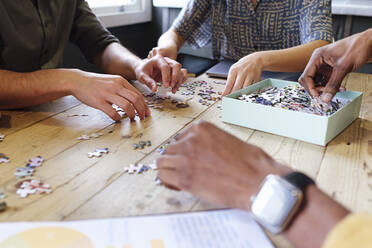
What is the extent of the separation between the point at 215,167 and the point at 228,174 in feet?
0.11

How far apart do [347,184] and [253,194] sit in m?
0.36

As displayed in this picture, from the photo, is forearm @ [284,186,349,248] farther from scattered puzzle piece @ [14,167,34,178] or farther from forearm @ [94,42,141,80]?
forearm @ [94,42,141,80]

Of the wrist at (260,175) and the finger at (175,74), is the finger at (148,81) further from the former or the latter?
the wrist at (260,175)

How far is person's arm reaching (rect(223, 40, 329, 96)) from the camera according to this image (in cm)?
159

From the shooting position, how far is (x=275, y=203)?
688 millimetres

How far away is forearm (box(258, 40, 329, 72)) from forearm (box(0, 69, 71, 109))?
101 cm

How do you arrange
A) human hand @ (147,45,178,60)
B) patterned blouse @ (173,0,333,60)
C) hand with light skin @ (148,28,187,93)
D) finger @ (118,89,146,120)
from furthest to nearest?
patterned blouse @ (173,0,333,60)
human hand @ (147,45,178,60)
hand with light skin @ (148,28,187,93)
finger @ (118,89,146,120)

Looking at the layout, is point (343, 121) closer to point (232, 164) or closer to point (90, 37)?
point (232, 164)

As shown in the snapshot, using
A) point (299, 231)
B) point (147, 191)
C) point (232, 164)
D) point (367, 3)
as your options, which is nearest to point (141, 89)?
point (147, 191)

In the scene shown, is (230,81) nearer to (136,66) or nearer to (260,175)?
(136,66)

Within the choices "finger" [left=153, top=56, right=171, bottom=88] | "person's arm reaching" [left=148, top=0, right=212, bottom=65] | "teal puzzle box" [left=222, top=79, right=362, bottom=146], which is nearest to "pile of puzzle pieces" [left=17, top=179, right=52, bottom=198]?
"teal puzzle box" [left=222, top=79, right=362, bottom=146]

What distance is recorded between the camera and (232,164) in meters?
0.76

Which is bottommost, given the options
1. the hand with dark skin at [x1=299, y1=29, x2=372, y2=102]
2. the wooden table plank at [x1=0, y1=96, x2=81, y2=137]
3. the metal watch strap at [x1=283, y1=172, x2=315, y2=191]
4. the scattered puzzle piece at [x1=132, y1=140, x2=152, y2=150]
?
the wooden table plank at [x1=0, y1=96, x2=81, y2=137]

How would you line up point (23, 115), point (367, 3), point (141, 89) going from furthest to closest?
point (367, 3), point (141, 89), point (23, 115)
